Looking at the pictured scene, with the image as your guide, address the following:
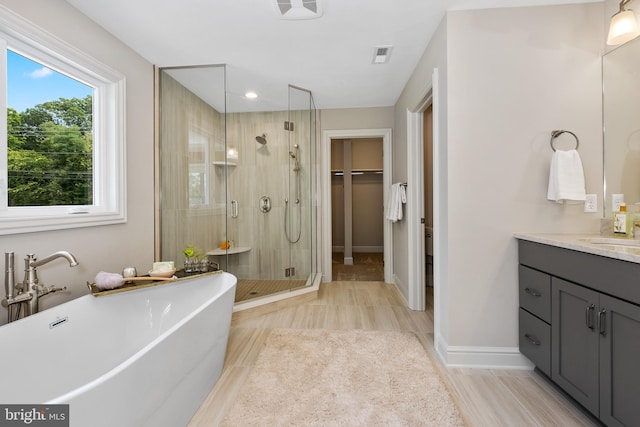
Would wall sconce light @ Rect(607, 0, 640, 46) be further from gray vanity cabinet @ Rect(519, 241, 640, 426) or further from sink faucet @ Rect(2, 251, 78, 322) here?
sink faucet @ Rect(2, 251, 78, 322)

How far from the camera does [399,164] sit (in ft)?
12.3

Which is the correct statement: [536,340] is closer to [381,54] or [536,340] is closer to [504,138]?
[504,138]

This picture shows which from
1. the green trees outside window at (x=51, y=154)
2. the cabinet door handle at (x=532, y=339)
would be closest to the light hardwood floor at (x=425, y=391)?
the cabinet door handle at (x=532, y=339)

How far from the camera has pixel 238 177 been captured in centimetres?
352

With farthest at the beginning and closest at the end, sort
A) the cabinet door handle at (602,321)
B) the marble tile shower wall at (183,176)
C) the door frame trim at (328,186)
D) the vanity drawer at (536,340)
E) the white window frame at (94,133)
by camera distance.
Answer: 1. the door frame trim at (328,186)
2. the marble tile shower wall at (183,176)
3. the vanity drawer at (536,340)
4. the white window frame at (94,133)
5. the cabinet door handle at (602,321)

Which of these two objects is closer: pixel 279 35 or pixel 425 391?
Answer: pixel 425 391

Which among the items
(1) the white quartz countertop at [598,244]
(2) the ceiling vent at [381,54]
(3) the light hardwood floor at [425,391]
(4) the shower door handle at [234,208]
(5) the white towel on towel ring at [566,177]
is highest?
(2) the ceiling vent at [381,54]

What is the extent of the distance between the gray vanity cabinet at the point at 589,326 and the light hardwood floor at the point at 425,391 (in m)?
0.14

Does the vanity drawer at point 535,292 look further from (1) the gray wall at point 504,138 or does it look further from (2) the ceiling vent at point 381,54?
(2) the ceiling vent at point 381,54

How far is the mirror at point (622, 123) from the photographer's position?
6.00 ft

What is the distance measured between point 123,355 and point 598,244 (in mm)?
2912

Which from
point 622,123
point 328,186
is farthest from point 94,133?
point 622,123

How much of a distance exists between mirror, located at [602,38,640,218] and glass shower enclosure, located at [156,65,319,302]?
2.73 m

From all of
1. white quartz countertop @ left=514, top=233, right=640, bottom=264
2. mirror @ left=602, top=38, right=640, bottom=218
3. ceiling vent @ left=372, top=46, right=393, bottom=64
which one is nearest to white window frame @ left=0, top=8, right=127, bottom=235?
ceiling vent @ left=372, top=46, right=393, bottom=64
